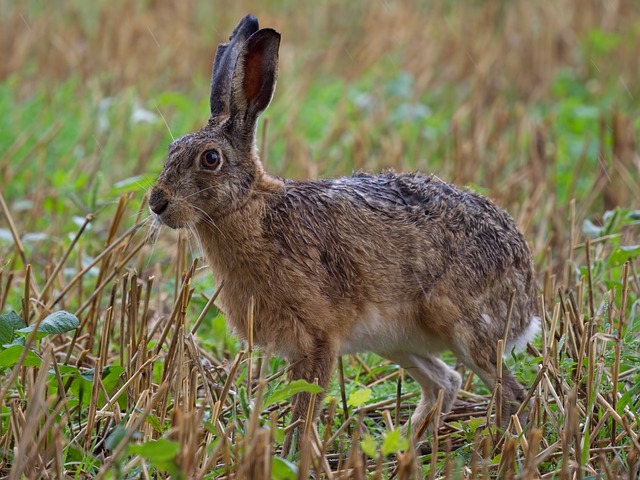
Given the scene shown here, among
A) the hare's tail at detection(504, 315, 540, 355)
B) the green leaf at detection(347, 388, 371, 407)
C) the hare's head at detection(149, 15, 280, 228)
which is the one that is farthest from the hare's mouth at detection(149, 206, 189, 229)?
the hare's tail at detection(504, 315, 540, 355)

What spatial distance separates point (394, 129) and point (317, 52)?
2542 mm

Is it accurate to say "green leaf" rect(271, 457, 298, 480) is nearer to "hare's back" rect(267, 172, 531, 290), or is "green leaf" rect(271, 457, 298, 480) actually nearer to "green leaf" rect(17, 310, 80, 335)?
"green leaf" rect(17, 310, 80, 335)

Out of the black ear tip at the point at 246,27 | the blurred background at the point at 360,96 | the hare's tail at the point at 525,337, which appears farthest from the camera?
the blurred background at the point at 360,96

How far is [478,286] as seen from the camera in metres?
3.95

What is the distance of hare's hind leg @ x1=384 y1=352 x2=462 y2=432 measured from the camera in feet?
13.6

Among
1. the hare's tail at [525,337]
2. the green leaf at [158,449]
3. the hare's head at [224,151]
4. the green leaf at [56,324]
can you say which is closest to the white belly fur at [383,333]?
the hare's tail at [525,337]

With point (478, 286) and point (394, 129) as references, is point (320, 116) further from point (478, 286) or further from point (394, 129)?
point (478, 286)

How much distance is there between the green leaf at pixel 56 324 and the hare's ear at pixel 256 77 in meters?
0.95

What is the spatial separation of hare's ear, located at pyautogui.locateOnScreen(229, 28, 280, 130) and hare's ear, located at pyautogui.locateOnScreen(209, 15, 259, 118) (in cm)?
6

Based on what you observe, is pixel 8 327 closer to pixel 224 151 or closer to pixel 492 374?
pixel 224 151

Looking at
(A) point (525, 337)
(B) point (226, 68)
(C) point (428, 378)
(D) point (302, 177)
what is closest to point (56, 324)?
(B) point (226, 68)

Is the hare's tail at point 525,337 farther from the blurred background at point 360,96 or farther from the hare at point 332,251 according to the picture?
the blurred background at point 360,96

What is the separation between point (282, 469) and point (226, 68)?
65.5 inches

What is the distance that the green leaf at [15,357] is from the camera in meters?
3.26
